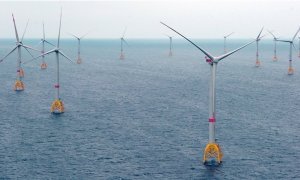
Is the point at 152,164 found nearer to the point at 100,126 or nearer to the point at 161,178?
the point at 161,178

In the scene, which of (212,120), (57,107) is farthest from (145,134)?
(57,107)

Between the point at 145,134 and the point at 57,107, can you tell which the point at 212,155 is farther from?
the point at 57,107

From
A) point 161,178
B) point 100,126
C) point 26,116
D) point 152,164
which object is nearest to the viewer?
point 161,178

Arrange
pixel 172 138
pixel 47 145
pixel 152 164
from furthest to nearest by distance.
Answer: pixel 172 138, pixel 47 145, pixel 152 164

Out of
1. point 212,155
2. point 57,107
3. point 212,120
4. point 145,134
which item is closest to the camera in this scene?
point 212,120

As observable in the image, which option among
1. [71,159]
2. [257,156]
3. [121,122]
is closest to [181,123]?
[121,122]

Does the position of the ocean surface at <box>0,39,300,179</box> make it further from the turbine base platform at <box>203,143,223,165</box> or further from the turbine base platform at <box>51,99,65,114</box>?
the turbine base platform at <box>51,99,65,114</box>

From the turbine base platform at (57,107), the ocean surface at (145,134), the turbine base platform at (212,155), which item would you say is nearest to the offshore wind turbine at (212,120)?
the turbine base platform at (212,155)

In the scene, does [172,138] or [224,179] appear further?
[172,138]
